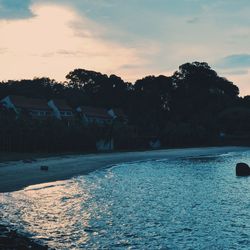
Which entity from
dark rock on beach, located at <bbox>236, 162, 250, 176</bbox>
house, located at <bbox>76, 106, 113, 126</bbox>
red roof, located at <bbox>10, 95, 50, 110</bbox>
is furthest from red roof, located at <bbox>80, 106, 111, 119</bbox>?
dark rock on beach, located at <bbox>236, 162, 250, 176</bbox>

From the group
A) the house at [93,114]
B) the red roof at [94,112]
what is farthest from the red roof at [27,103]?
the red roof at [94,112]

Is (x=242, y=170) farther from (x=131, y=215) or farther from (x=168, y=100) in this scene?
(x=168, y=100)

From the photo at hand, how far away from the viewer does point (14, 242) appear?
13.2m

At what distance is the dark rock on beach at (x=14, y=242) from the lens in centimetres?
1254

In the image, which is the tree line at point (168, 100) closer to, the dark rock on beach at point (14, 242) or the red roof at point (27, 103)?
the red roof at point (27, 103)

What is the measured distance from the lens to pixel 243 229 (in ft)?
57.8

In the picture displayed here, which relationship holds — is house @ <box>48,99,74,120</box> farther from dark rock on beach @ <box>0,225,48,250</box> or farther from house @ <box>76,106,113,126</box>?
dark rock on beach @ <box>0,225,48,250</box>

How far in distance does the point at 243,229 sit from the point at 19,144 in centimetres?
4879

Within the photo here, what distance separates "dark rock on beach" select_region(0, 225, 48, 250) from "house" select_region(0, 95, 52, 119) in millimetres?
67665

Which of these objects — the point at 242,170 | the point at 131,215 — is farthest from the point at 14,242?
the point at 242,170

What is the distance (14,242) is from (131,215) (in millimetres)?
8215

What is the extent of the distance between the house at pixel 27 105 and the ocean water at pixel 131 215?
54817 mm

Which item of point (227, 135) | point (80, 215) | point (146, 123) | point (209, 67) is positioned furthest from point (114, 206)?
point (209, 67)

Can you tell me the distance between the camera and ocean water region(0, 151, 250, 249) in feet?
50.5
